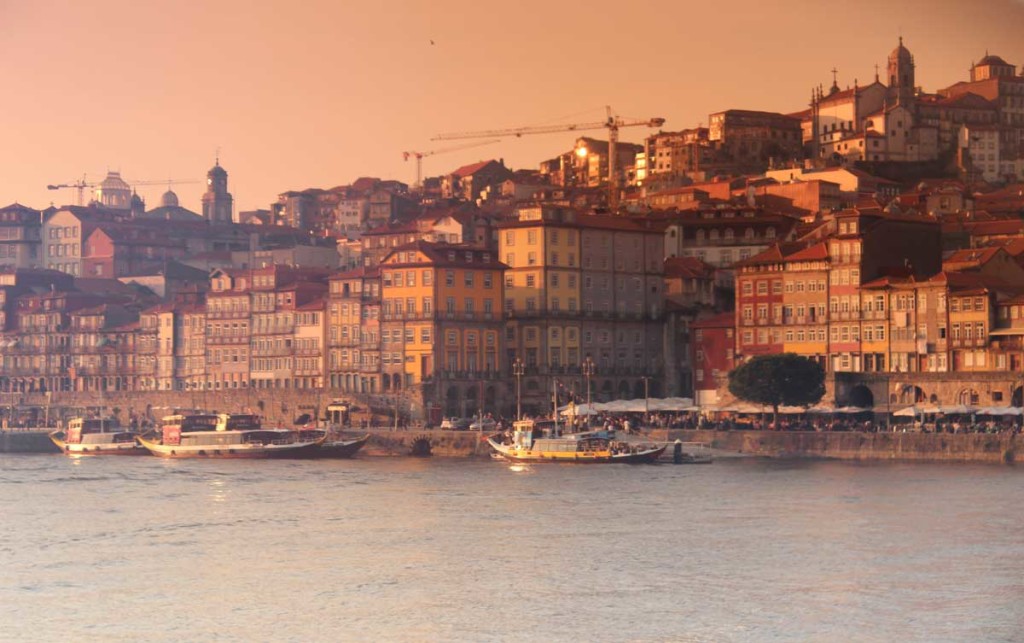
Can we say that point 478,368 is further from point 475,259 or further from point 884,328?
point 884,328

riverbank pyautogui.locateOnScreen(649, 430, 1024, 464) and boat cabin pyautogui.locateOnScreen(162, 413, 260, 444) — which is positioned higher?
boat cabin pyautogui.locateOnScreen(162, 413, 260, 444)

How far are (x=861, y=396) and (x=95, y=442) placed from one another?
32.6m

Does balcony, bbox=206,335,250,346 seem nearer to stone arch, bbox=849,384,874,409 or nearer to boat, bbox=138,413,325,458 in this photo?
boat, bbox=138,413,325,458

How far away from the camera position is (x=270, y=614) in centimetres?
3506

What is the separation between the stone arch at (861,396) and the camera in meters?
73.8

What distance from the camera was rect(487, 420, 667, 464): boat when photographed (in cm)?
6819

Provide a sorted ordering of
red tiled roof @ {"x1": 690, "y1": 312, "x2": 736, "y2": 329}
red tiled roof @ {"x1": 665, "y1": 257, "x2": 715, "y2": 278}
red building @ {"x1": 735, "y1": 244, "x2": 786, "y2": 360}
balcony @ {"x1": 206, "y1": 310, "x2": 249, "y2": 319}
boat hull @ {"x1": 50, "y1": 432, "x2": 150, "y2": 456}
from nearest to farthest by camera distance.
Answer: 1. red building @ {"x1": 735, "y1": 244, "x2": 786, "y2": 360}
2. red tiled roof @ {"x1": 690, "y1": 312, "x2": 736, "y2": 329}
3. boat hull @ {"x1": 50, "y1": 432, "x2": 150, "y2": 456}
4. red tiled roof @ {"x1": 665, "y1": 257, "x2": 715, "y2": 278}
5. balcony @ {"x1": 206, "y1": 310, "x2": 249, "y2": 319}

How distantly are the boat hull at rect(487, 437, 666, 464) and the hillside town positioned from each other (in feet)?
29.3

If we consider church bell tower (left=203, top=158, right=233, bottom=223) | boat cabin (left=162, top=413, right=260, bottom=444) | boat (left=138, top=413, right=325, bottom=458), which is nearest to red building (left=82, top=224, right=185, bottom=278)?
church bell tower (left=203, top=158, right=233, bottom=223)

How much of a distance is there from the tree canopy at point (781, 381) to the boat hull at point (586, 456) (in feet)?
17.9

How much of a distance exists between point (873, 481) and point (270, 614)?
26218 mm

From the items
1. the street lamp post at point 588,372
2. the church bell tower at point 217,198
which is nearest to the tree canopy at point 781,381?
the street lamp post at point 588,372

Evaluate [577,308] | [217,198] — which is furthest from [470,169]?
[577,308]

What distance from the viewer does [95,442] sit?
3398 inches
